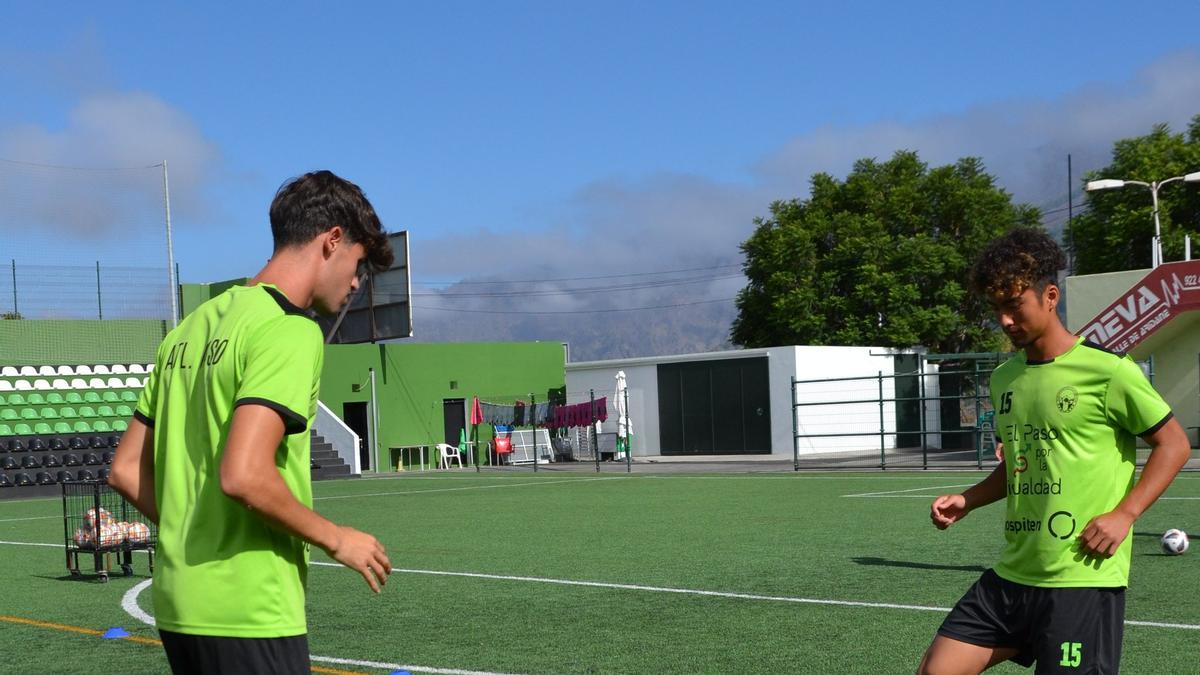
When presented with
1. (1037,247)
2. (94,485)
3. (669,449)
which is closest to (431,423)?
(669,449)

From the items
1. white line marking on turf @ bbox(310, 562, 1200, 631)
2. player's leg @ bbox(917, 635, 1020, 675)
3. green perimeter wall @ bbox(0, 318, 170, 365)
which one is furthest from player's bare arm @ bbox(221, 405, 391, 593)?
green perimeter wall @ bbox(0, 318, 170, 365)

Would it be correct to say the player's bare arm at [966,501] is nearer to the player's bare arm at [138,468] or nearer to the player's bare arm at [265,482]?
the player's bare arm at [265,482]

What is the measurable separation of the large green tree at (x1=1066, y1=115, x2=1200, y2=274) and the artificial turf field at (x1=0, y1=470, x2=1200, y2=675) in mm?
33722

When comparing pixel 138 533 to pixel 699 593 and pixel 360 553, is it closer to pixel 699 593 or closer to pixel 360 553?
pixel 699 593

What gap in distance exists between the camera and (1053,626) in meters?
3.88

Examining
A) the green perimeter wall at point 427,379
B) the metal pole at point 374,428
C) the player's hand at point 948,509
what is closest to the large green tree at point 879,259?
the green perimeter wall at point 427,379

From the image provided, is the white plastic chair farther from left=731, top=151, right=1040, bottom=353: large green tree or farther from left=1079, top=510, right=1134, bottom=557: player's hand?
left=1079, top=510, right=1134, bottom=557: player's hand

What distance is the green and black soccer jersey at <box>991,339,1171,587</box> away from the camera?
3.93 meters

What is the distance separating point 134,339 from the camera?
3750 centimetres

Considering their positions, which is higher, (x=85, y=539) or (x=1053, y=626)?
(x=1053, y=626)

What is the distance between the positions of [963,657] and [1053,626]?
0.31 metres

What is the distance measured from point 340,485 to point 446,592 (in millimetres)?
19922

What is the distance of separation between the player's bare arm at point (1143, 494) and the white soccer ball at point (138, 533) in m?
9.73

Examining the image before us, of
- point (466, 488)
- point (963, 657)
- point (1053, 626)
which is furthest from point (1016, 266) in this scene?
point (466, 488)
